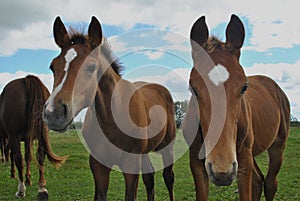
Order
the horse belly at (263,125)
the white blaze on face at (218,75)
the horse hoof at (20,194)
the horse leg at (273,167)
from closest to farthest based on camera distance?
1. the white blaze on face at (218,75)
2. the horse belly at (263,125)
3. the horse leg at (273,167)
4. the horse hoof at (20,194)

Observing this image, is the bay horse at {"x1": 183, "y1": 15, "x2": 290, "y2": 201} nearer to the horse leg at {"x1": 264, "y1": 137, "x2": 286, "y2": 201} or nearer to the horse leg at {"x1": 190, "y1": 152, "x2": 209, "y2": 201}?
the horse leg at {"x1": 190, "y1": 152, "x2": 209, "y2": 201}

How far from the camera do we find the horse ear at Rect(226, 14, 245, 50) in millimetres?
3670

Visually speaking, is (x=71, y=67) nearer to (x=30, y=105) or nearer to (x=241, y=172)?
(x=241, y=172)

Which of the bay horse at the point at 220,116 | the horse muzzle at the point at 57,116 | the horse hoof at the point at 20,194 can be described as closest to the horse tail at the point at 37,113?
the horse hoof at the point at 20,194

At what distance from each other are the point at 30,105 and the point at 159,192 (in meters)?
3.46

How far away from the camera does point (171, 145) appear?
7145mm

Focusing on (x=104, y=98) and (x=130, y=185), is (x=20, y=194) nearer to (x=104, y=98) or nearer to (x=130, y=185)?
(x=130, y=185)

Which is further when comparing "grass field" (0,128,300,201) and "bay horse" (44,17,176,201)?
"grass field" (0,128,300,201)

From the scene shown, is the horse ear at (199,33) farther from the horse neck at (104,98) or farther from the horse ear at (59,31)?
→ the horse ear at (59,31)

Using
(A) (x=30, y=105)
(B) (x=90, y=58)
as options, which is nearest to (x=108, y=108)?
(B) (x=90, y=58)

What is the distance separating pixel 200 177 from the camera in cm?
402

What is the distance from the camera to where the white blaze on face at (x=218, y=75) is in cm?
323

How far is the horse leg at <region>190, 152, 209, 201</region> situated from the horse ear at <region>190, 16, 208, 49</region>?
1265mm

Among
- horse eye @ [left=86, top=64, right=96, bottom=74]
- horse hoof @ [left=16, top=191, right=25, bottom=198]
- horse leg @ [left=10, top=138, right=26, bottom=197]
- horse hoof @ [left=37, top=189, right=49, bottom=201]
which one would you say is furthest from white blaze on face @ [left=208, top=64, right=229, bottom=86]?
horse hoof @ [left=16, top=191, right=25, bottom=198]
